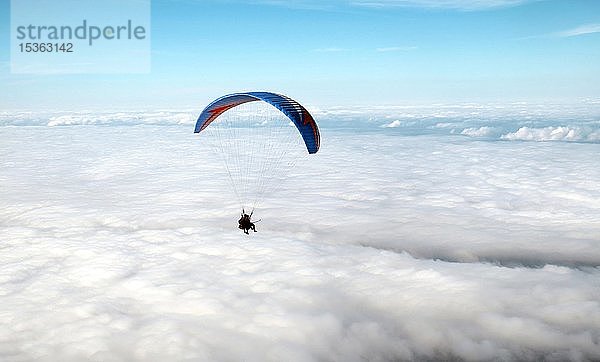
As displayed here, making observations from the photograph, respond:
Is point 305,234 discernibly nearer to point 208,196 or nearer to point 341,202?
point 341,202

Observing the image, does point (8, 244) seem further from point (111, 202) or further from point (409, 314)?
point (409, 314)

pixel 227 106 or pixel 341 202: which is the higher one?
pixel 227 106

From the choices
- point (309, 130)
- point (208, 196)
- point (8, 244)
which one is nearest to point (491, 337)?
point (309, 130)

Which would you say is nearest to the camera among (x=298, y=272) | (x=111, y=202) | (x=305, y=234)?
(x=298, y=272)

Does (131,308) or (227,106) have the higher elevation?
(227,106)

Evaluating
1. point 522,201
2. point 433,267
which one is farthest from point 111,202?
point 522,201

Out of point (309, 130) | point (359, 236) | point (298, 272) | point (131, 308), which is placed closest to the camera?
point (309, 130)

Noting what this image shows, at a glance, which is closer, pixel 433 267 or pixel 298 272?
pixel 298 272

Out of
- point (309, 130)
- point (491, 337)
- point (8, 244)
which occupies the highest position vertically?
point (309, 130)

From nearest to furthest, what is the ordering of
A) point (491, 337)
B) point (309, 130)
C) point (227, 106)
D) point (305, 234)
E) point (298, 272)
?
point (309, 130) → point (227, 106) → point (491, 337) → point (298, 272) → point (305, 234)
